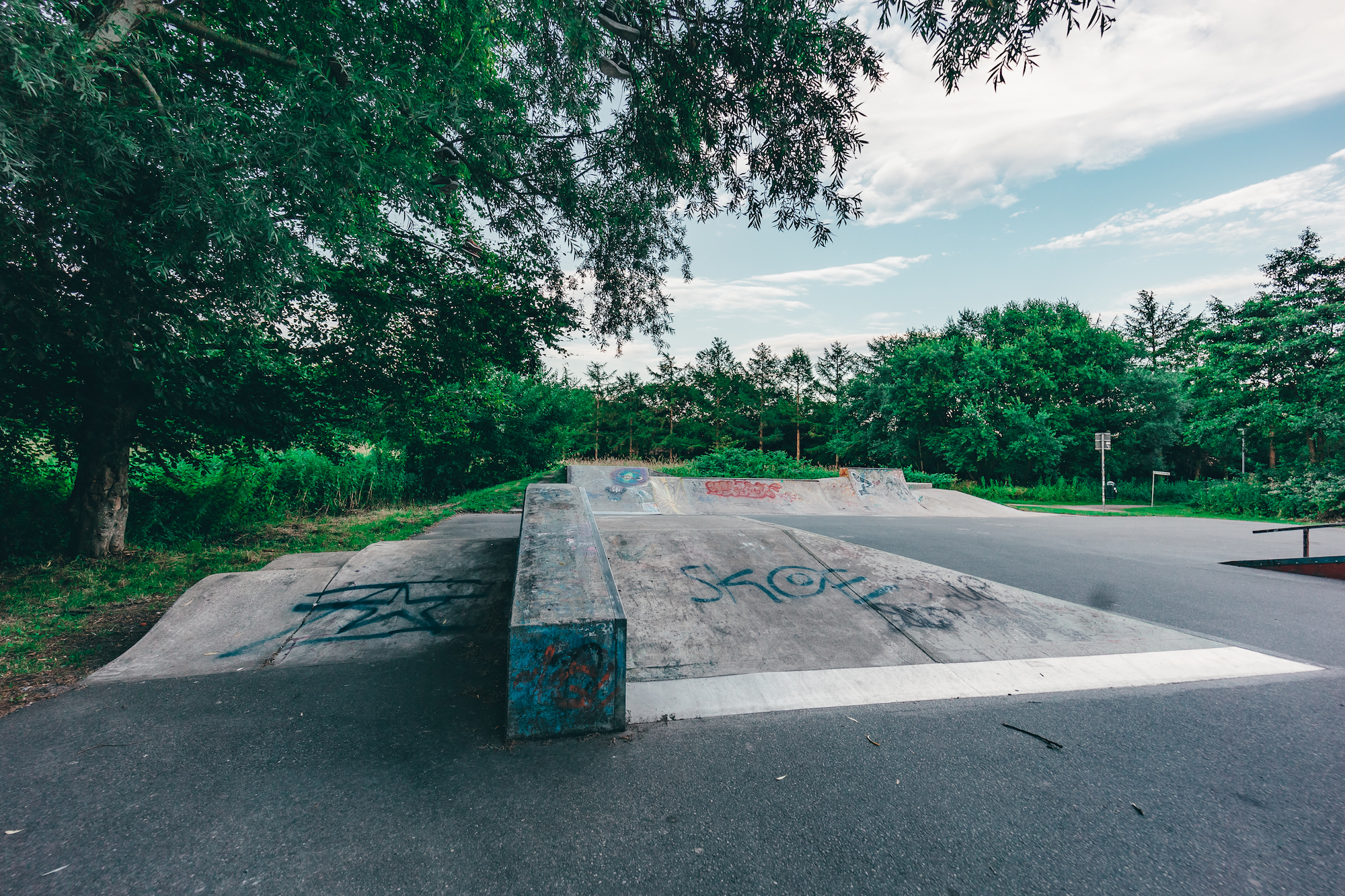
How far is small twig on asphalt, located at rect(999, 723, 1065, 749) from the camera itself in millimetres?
2908

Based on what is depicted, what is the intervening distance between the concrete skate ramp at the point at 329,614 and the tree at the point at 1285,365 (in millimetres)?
26543

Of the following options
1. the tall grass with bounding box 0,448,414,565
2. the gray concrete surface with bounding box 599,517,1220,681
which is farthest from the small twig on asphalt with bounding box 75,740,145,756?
the tall grass with bounding box 0,448,414,565

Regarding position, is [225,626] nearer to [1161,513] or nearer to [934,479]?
[1161,513]

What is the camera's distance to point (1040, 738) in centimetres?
300

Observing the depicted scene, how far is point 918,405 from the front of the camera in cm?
3181

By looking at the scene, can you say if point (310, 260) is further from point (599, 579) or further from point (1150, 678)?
point (1150, 678)

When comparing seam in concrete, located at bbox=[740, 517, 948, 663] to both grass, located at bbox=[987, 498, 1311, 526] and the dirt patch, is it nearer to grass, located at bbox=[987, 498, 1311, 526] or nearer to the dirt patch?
the dirt patch

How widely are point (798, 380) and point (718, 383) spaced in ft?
23.3

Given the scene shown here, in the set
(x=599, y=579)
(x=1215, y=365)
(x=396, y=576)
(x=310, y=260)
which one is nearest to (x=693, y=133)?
(x=310, y=260)

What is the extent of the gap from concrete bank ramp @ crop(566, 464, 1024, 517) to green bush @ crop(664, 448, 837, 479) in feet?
19.8

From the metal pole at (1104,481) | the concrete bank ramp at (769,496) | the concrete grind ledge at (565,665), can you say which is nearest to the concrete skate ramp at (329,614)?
the concrete grind ledge at (565,665)

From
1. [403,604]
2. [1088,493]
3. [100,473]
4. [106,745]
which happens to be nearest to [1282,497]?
[1088,493]

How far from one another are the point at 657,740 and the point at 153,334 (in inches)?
246

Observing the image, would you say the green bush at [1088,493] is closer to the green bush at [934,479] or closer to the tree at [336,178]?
the green bush at [934,479]
